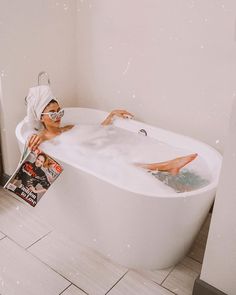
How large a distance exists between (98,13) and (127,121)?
720mm

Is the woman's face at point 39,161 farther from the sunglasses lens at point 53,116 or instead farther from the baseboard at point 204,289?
the baseboard at point 204,289

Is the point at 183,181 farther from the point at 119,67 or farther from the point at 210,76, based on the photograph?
the point at 119,67

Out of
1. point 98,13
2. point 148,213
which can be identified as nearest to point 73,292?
point 148,213

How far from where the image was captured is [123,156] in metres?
1.86

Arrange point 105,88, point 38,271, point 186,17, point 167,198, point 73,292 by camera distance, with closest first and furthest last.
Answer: point 167,198, point 73,292, point 38,271, point 186,17, point 105,88

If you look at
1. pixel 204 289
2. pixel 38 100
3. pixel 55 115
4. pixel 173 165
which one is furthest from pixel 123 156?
pixel 204 289

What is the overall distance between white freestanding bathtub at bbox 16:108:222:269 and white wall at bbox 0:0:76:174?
23 cm

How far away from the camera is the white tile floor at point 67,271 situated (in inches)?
58.4

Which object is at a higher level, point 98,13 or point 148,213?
point 98,13

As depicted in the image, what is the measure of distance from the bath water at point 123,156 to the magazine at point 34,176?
0.20 feet

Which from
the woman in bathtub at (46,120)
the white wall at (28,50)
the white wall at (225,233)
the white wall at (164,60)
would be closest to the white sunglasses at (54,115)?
the woman in bathtub at (46,120)

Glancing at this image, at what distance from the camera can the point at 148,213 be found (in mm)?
1394

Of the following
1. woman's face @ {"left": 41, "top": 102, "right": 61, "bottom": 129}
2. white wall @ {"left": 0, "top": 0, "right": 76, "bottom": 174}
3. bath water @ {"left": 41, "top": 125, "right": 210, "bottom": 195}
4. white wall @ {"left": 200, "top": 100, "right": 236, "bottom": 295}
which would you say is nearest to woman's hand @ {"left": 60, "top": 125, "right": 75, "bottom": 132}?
bath water @ {"left": 41, "top": 125, "right": 210, "bottom": 195}

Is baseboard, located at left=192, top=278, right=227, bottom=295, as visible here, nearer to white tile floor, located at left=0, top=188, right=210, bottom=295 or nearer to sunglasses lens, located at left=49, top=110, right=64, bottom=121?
white tile floor, located at left=0, top=188, right=210, bottom=295
